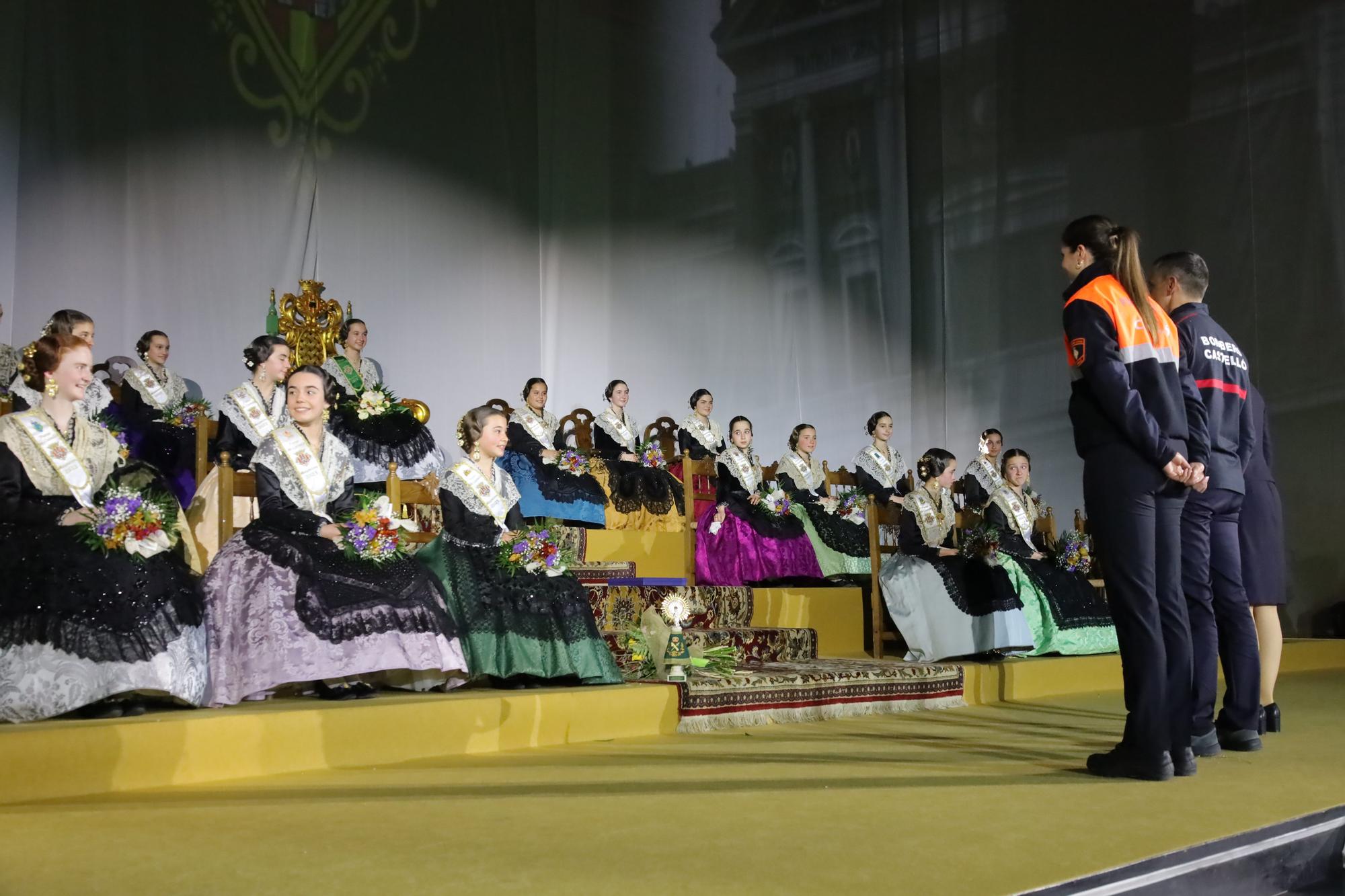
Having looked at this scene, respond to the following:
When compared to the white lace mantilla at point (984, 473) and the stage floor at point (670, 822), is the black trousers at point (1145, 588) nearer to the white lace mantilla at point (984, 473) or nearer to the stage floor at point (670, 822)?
the stage floor at point (670, 822)

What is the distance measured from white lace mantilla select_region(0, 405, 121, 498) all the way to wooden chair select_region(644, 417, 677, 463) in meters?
4.84

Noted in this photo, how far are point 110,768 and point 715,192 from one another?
783 cm

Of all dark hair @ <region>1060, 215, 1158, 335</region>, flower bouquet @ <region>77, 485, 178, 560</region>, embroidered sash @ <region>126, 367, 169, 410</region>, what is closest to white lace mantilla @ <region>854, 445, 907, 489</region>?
embroidered sash @ <region>126, 367, 169, 410</region>

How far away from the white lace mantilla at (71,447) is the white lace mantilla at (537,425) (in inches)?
156

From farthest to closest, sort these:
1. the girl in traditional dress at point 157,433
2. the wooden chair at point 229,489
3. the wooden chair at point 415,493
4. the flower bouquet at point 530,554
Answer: the girl in traditional dress at point 157,433
the wooden chair at point 415,493
the flower bouquet at point 530,554
the wooden chair at point 229,489

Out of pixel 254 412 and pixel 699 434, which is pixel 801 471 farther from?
pixel 254 412

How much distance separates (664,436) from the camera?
349 inches

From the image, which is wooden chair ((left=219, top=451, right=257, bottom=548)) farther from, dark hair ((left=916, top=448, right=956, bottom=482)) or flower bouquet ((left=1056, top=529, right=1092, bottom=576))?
flower bouquet ((left=1056, top=529, right=1092, bottom=576))

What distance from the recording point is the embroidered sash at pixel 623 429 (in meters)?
8.52

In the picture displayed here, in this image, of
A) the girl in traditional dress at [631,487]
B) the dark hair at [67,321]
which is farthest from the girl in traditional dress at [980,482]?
the dark hair at [67,321]

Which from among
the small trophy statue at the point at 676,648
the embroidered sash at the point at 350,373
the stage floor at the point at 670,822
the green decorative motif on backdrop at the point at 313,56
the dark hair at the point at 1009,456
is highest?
the green decorative motif on backdrop at the point at 313,56

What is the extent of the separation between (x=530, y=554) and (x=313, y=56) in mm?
4720

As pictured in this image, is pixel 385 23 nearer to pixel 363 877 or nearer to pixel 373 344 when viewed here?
pixel 373 344

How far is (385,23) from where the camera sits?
8531 millimetres
